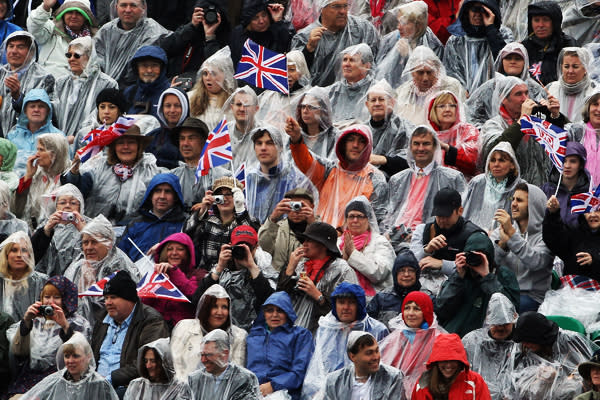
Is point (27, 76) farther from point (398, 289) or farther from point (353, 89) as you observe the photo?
point (398, 289)

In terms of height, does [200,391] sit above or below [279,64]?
below

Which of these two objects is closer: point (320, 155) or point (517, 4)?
point (320, 155)

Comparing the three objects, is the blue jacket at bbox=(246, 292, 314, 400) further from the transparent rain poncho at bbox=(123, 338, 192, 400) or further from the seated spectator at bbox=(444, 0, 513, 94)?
the seated spectator at bbox=(444, 0, 513, 94)

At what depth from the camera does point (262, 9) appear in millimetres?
19719

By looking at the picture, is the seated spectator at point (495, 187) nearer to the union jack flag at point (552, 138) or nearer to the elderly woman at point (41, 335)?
the union jack flag at point (552, 138)

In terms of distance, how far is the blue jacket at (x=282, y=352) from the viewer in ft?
45.8

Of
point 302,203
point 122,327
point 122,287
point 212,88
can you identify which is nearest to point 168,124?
point 212,88

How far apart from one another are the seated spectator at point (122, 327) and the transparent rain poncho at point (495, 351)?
238 cm

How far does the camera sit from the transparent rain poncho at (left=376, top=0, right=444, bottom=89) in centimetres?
1883

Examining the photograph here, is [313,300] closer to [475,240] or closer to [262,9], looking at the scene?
[475,240]

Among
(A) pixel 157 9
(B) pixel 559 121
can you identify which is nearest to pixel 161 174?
(B) pixel 559 121

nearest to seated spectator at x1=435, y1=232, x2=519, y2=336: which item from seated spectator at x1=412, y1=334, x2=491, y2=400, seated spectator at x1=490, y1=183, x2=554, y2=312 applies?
seated spectator at x1=490, y1=183, x2=554, y2=312

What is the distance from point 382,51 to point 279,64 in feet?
7.13

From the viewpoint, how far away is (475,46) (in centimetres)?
1869
